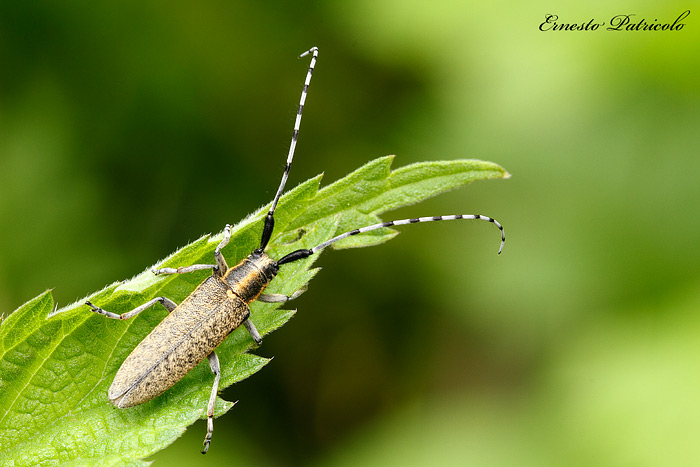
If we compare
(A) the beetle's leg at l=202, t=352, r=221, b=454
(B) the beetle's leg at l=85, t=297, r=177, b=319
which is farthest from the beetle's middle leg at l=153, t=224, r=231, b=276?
(A) the beetle's leg at l=202, t=352, r=221, b=454

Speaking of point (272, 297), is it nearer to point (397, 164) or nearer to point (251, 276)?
point (251, 276)

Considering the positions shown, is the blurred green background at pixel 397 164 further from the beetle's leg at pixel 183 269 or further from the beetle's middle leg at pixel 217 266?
the beetle's leg at pixel 183 269

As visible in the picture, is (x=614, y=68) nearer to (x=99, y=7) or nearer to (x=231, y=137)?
(x=231, y=137)

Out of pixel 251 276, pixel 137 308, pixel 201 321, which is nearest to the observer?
pixel 137 308

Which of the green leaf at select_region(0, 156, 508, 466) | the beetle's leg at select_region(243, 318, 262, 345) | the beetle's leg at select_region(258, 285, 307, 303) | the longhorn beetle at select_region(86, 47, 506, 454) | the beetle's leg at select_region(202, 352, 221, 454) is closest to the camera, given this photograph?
the green leaf at select_region(0, 156, 508, 466)

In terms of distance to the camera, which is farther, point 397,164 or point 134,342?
point 397,164

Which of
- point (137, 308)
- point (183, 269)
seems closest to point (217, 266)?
point (183, 269)

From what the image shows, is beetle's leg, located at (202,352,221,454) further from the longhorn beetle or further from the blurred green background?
the blurred green background
